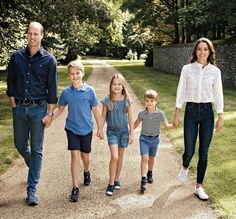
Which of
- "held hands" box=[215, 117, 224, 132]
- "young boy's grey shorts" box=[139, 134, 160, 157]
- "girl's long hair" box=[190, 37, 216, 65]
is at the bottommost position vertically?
"young boy's grey shorts" box=[139, 134, 160, 157]

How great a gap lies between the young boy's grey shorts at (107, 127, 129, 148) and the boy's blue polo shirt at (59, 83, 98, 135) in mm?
349

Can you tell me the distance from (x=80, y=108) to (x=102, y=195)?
122cm

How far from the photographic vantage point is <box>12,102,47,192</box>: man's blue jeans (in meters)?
5.50

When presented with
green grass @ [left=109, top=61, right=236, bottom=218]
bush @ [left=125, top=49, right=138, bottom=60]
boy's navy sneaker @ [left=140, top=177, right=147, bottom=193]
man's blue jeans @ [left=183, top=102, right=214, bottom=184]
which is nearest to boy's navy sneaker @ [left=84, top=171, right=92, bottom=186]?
boy's navy sneaker @ [left=140, top=177, right=147, bottom=193]

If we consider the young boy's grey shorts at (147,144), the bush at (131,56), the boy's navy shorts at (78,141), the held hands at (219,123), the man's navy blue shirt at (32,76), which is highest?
the man's navy blue shirt at (32,76)

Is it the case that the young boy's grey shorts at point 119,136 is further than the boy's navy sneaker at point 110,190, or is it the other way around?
the young boy's grey shorts at point 119,136

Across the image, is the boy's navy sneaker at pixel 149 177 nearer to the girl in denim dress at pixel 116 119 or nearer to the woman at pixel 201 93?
the girl in denim dress at pixel 116 119

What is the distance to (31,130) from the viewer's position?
18.2 feet

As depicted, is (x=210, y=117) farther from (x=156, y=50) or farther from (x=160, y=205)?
(x=156, y=50)

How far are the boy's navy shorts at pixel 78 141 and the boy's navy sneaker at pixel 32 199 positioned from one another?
75cm

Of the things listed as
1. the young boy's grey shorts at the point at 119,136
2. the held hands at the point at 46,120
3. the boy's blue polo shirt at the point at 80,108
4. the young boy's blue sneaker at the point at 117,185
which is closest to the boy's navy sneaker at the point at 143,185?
the young boy's blue sneaker at the point at 117,185

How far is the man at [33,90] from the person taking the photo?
214 inches

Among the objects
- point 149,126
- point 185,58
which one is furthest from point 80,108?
point 185,58

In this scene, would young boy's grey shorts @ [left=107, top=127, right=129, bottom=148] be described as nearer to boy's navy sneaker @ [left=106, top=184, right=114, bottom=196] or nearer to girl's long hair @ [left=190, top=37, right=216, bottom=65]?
boy's navy sneaker @ [left=106, top=184, right=114, bottom=196]
